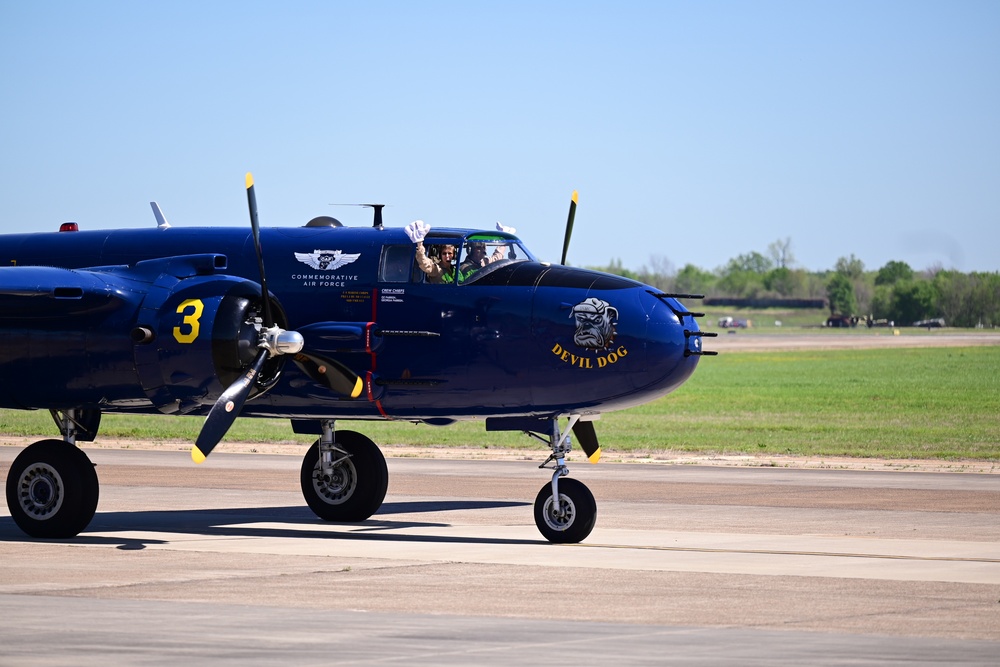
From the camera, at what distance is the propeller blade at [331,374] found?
21797mm

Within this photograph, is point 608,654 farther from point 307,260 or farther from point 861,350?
point 861,350

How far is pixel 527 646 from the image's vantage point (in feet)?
43.2

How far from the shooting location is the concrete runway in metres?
13.1

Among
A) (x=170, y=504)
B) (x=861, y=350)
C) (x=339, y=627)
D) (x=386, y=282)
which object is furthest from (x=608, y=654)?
(x=861, y=350)

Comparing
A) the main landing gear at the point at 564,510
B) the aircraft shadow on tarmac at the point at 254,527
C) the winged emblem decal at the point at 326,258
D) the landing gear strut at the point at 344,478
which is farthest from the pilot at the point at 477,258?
the aircraft shadow on tarmac at the point at 254,527

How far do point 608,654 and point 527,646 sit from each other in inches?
29.3

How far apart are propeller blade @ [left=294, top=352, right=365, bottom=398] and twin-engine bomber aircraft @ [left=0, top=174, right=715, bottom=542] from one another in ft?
0.07

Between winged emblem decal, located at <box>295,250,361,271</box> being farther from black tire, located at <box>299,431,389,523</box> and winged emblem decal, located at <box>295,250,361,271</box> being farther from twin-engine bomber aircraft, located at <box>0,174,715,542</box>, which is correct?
black tire, located at <box>299,431,389,523</box>

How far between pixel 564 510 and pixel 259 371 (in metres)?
4.60

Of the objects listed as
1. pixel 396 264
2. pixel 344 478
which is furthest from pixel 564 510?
pixel 344 478

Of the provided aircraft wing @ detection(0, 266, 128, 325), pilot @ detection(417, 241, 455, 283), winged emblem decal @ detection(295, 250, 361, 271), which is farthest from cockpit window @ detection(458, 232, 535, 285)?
aircraft wing @ detection(0, 266, 128, 325)

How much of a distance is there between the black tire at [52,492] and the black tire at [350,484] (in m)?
3.96

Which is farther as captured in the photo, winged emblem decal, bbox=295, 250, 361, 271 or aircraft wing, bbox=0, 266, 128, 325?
winged emblem decal, bbox=295, 250, 361, 271

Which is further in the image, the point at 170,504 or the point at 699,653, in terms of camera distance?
the point at 170,504
